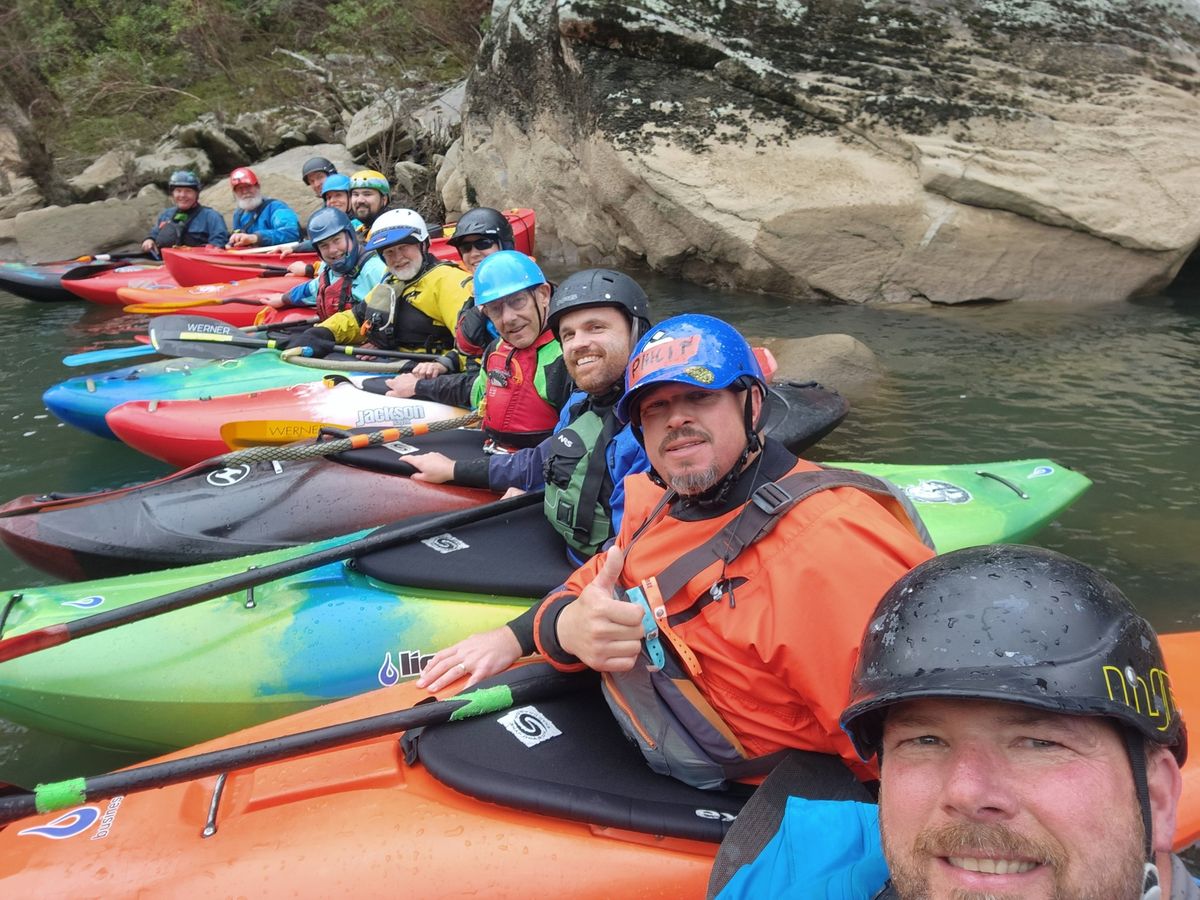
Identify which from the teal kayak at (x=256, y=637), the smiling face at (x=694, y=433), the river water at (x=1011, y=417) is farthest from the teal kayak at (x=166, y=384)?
the smiling face at (x=694, y=433)

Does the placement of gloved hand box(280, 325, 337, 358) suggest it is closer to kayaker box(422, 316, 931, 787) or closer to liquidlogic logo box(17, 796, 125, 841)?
liquidlogic logo box(17, 796, 125, 841)

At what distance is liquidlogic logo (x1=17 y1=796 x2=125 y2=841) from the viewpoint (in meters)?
2.39

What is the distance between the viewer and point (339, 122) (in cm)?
1891

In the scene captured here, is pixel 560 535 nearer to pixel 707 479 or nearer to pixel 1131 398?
pixel 707 479

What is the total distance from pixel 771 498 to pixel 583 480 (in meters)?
1.43

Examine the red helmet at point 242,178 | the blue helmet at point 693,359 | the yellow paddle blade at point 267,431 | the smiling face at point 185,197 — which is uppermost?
the blue helmet at point 693,359

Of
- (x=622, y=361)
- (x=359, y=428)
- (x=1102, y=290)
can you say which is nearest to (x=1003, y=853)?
(x=622, y=361)

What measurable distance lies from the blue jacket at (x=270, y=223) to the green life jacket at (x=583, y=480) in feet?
32.1

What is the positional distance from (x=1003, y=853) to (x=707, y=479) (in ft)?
3.70

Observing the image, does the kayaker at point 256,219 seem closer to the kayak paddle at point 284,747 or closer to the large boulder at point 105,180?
the large boulder at point 105,180

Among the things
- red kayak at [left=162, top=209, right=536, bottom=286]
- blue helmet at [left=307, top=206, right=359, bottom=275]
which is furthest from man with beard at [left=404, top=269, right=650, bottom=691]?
red kayak at [left=162, top=209, right=536, bottom=286]

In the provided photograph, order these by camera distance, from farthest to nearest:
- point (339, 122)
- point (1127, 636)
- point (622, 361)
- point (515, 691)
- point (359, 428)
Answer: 1. point (339, 122)
2. point (359, 428)
3. point (622, 361)
4. point (515, 691)
5. point (1127, 636)

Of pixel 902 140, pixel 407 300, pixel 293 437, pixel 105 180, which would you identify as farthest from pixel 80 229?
pixel 902 140

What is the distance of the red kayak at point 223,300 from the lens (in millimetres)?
9898
